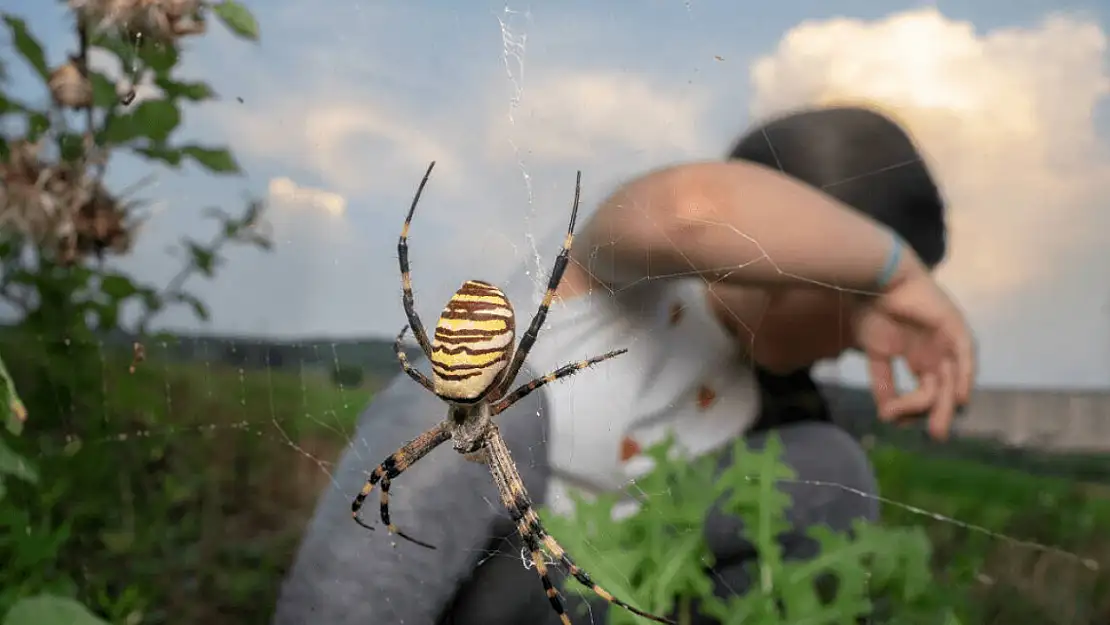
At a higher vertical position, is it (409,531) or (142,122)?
(142,122)

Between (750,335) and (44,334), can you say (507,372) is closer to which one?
(750,335)

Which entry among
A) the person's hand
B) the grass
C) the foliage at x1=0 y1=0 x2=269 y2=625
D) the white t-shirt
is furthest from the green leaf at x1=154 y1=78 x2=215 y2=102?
the person's hand

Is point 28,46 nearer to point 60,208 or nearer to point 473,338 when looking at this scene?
point 60,208

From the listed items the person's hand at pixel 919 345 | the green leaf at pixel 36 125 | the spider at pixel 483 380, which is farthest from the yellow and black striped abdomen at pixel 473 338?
Answer: the green leaf at pixel 36 125

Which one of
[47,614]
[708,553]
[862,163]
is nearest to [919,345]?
[862,163]

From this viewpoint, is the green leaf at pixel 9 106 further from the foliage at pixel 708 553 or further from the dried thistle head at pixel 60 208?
the foliage at pixel 708 553
